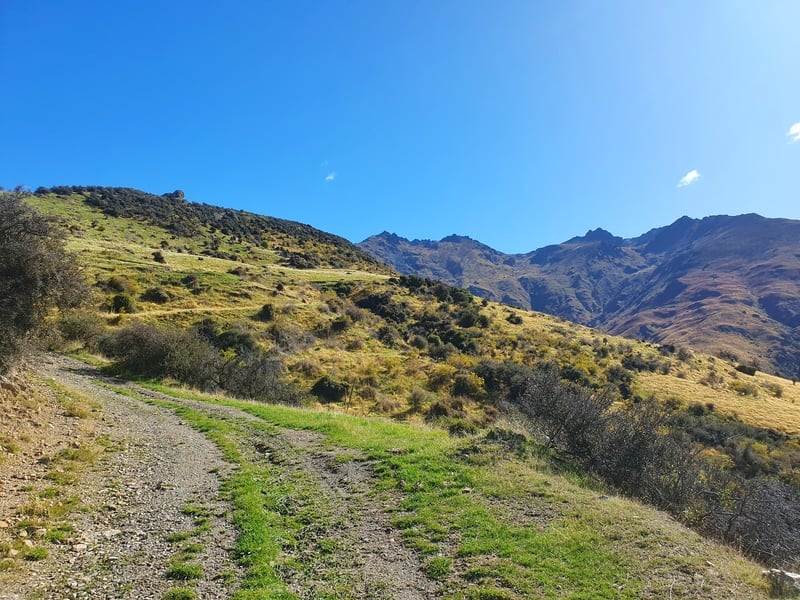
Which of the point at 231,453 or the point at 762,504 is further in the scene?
the point at 231,453

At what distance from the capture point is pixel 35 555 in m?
6.38

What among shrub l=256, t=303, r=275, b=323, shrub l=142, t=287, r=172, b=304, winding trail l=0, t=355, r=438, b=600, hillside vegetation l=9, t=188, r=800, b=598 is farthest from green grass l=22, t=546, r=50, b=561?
shrub l=142, t=287, r=172, b=304

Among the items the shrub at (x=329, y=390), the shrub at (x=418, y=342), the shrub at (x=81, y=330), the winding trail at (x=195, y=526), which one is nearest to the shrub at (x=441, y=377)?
the shrub at (x=329, y=390)

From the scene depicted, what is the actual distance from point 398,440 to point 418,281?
2525 inches

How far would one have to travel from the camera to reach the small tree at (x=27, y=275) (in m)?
10.3

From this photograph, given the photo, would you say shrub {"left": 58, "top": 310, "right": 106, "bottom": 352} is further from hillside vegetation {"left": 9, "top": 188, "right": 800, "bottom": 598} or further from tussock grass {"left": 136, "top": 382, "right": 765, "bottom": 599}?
tussock grass {"left": 136, "top": 382, "right": 765, "bottom": 599}

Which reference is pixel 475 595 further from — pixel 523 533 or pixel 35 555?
pixel 35 555

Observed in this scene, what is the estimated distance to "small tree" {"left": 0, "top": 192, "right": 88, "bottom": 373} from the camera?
10312mm

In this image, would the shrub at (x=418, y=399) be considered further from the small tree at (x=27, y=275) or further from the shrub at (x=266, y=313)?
the small tree at (x=27, y=275)

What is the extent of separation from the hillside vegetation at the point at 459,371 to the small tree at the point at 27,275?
3.96m

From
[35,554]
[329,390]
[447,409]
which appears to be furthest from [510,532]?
[329,390]

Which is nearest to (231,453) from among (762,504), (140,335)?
(762,504)

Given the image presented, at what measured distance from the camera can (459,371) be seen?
127 ft

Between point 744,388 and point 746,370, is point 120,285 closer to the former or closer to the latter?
point 744,388
